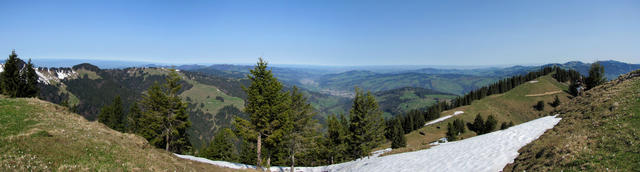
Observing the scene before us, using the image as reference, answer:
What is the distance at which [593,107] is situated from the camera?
2072 centimetres

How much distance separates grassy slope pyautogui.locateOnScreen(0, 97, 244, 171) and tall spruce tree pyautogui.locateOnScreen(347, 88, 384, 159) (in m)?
24.1

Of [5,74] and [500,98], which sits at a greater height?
[5,74]

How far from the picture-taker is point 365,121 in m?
37.3

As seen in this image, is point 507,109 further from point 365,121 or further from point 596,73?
point 365,121

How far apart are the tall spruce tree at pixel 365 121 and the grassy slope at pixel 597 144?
20.0 meters

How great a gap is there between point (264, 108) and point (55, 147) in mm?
14402

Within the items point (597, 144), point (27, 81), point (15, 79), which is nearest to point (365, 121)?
point (597, 144)

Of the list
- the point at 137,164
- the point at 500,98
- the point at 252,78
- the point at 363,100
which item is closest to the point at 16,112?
the point at 137,164

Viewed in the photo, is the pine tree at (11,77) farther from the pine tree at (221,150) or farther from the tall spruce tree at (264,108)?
the tall spruce tree at (264,108)

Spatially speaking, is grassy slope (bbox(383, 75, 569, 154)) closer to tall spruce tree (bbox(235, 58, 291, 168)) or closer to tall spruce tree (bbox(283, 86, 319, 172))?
tall spruce tree (bbox(283, 86, 319, 172))

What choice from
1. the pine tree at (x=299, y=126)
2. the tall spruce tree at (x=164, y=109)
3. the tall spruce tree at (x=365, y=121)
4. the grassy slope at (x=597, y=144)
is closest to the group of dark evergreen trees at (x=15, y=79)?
the tall spruce tree at (x=164, y=109)

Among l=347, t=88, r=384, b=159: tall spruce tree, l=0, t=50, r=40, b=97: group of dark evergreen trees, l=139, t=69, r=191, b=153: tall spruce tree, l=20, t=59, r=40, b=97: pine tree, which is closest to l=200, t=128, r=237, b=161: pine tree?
l=139, t=69, r=191, b=153: tall spruce tree

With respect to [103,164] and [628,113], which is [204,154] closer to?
[103,164]

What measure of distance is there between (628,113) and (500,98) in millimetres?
114078
